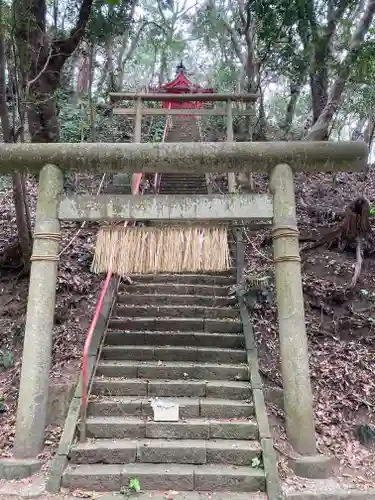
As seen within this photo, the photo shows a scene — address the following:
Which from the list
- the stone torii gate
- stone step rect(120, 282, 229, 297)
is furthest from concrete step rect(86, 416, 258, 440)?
stone step rect(120, 282, 229, 297)

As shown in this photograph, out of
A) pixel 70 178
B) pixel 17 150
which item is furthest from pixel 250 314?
pixel 70 178

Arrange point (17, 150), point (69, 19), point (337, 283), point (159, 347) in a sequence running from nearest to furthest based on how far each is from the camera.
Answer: point (17, 150)
point (159, 347)
point (337, 283)
point (69, 19)

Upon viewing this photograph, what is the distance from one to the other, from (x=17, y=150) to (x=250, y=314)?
4.18 meters

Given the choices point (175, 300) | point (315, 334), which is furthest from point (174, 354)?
point (315, 334)

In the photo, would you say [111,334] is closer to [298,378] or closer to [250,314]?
[250,314]

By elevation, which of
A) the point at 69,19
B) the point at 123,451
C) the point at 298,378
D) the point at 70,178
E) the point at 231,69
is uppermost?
the point at 231,69

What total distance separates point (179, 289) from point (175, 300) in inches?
11.1

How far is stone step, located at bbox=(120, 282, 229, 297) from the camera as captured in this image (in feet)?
24.5

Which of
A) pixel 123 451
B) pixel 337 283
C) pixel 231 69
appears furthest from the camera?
pixel 231 69

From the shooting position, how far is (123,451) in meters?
4.66

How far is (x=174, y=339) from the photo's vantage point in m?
6.43

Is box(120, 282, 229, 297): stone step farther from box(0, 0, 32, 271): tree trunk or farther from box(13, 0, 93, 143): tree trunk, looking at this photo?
box(13, 0, 93, 143): tree trunk

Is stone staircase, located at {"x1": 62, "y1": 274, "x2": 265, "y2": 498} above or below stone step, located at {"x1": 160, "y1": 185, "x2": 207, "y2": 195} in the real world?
below

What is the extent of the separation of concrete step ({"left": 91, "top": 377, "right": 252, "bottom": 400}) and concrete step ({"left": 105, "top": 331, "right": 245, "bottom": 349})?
88 centimetres
